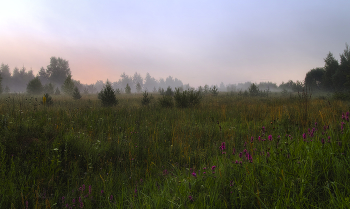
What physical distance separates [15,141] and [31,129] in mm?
749

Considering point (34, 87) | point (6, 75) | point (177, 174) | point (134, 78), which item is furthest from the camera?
point (134, 78)

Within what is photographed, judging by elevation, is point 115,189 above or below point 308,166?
below

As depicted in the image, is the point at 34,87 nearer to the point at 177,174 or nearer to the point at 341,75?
the point at 177,174

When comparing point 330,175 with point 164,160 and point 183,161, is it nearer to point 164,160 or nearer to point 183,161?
point 183,161

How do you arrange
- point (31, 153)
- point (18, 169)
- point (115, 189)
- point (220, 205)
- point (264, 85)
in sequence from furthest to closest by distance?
point (264, 85) < point (31, 153) < point (18, 169) < point (115, 189) < point (220, 205)

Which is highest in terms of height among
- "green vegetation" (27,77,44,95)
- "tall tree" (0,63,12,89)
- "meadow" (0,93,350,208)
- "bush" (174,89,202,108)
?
"tall tree" (0,63,12,89)

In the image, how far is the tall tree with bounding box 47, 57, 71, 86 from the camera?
52.1 metres

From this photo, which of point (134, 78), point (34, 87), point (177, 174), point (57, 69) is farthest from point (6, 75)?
point (177, 174)

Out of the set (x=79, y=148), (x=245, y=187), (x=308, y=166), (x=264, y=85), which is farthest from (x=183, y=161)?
(x=264, y=85)

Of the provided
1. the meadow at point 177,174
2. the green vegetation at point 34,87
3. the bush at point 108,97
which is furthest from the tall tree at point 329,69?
the green vegetation at point 34,87

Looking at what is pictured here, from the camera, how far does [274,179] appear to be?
1.64 meters

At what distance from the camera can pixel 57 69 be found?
173ft

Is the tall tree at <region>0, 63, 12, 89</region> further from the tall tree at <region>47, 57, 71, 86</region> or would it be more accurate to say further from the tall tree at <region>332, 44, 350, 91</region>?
the tall tree at <region>332, 44, 350, 91</region>

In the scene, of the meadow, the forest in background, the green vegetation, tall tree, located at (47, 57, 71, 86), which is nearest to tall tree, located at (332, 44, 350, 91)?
the forest in background
